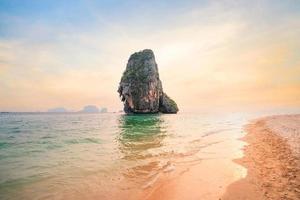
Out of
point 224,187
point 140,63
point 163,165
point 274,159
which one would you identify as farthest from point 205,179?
point 140,63

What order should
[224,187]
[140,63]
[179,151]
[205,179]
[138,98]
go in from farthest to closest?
[140,63] < [138,98] < [179,151] < [205,179] < [224,187]

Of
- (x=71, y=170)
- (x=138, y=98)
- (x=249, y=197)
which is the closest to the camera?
(x=249, y=197)

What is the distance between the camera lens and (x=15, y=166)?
10258 millimetres

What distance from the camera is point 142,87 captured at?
331ft

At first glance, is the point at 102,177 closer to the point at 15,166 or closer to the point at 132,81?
the point at 15,166

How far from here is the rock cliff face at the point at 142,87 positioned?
10006cm

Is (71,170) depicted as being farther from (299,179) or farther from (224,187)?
(299,179)

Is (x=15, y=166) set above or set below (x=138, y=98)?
below

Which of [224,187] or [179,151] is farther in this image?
[179,151]

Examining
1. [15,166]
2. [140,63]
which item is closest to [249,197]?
[15,166]

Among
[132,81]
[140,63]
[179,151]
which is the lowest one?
[179,151]

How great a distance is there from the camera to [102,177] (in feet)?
28.2

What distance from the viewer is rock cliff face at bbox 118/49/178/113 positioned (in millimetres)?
100062

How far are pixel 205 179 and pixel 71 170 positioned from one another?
578cm
